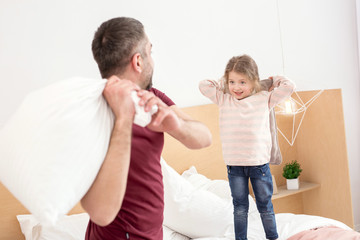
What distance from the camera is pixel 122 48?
1.04 meters

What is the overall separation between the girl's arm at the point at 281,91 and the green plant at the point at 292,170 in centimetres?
101

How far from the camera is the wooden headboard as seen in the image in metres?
2.86

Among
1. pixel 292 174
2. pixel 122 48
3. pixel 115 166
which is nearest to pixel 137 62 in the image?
pixel 122 48

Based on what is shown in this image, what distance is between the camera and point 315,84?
11.3 feet

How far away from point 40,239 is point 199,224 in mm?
769

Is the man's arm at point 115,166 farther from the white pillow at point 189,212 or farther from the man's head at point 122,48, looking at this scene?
the white pillow at point 189,212

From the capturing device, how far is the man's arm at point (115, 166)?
911 millimetres

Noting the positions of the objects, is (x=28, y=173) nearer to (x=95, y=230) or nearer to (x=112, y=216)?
(x=112, y=216)

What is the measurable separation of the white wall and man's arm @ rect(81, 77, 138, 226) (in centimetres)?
154

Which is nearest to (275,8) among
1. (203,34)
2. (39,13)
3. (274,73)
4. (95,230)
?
(274,73)

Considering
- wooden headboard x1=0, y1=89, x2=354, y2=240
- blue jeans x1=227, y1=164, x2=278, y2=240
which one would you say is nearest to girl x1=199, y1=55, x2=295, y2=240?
blue jeans x1=227, y1=164, x2=278, y2=240

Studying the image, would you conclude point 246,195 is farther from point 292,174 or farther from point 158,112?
point 158,112

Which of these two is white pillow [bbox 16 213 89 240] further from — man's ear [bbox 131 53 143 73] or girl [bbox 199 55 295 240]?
man's ear [bbox 131 53 143 73]

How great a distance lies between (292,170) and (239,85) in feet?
3.87
